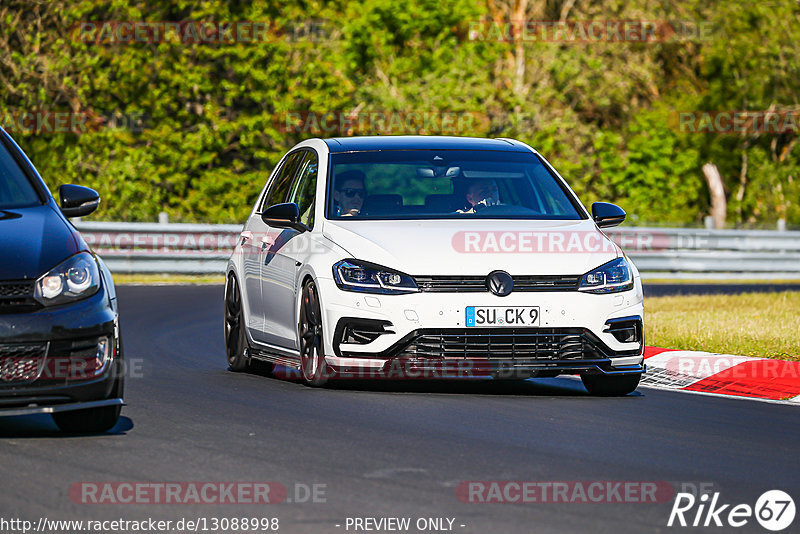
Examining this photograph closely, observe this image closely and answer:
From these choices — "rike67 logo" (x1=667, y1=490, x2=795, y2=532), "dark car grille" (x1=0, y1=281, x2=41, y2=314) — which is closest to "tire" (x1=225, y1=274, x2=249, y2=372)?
"dark car grille" (x1=0, y1=281, x2=41, y2=314)

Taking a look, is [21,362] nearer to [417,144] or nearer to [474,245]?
[474,245]

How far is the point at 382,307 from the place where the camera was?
962 centimetres

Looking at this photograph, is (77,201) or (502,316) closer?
(77,201)

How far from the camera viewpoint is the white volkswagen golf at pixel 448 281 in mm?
9609

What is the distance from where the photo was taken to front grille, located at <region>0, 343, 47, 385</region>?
7.55m

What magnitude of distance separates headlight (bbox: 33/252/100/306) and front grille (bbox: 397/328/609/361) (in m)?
2.34

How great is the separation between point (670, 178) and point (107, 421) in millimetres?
38144

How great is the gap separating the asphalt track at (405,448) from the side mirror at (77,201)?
3.85 feet

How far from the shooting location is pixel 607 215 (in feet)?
35.0

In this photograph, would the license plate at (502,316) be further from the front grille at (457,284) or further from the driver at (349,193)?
the driver at (349,193)

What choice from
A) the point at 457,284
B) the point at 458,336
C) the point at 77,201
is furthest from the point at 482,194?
the point at 77,201

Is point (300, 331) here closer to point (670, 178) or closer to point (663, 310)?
point (663, 310)

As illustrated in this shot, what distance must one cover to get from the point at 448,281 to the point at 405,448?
207cm

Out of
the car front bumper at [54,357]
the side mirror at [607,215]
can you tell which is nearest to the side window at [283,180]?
the side mirror at [607,215]
